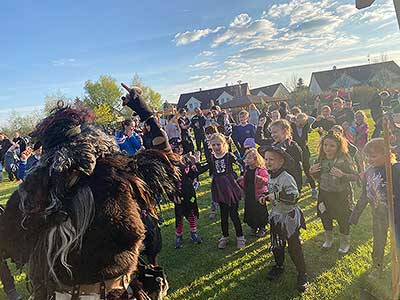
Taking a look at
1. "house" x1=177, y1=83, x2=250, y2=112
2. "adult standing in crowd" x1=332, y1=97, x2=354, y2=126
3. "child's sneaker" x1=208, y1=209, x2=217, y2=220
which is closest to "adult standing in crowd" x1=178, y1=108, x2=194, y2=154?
"child's sneaker" x1=208, y1=209, x2=217, y2=220

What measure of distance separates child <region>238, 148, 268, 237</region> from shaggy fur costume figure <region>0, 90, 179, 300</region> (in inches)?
149

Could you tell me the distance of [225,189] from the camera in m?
5.35

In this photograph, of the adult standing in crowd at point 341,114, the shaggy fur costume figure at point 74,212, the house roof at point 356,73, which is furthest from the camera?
the house roof at point 356,73

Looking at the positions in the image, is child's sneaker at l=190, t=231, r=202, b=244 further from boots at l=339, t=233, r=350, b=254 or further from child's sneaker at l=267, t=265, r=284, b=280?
boots at l=339, t=233, r=350, b=254

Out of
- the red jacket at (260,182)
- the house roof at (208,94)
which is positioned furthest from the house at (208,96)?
the red jacket at (260,182)

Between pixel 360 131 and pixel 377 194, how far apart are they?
445 centimetres

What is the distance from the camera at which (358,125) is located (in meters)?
7.93

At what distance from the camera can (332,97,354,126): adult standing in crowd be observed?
866 centimetres

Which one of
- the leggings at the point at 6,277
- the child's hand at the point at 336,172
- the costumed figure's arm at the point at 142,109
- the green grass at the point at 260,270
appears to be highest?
the costumed figure's arm at the point at 142,109

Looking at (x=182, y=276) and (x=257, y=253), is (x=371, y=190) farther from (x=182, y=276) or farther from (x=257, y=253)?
(x=182, y=276)

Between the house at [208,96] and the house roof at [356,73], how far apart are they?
45.7 feet

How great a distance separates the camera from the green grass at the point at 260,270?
155 inches

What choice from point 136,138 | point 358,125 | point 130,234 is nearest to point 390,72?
point 358,125

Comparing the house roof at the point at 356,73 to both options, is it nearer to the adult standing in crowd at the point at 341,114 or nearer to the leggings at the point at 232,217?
the adult standing in crowd at the point at 341,114
